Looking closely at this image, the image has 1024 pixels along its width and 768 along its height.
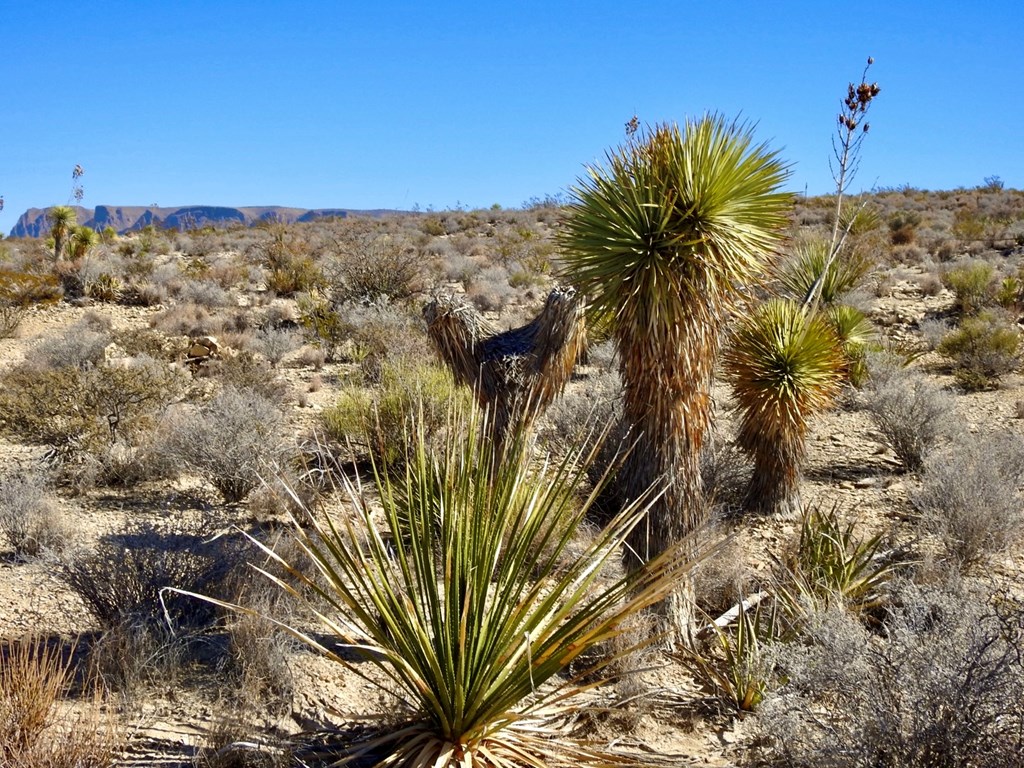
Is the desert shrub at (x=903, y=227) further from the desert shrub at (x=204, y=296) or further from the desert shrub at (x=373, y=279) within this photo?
the desert shrub at (x=204, y=296)

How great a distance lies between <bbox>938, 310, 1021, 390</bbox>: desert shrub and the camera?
11078 mm

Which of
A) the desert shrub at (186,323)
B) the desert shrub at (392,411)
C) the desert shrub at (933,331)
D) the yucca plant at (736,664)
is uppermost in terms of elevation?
the desert shrub at (933,331)

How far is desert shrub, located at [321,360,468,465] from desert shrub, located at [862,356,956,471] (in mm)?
4909

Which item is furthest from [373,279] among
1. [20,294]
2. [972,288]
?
[972,288]

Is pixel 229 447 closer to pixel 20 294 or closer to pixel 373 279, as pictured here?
pixel 373 279

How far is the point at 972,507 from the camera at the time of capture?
6.16 m

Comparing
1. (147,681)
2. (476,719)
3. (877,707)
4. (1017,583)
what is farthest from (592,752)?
(1017,583)

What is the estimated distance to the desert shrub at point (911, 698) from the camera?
302 centimetres

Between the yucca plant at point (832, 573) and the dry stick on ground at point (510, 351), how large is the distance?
7.21ft

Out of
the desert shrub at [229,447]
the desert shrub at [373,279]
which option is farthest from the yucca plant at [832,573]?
the desert shrub at [373,279]

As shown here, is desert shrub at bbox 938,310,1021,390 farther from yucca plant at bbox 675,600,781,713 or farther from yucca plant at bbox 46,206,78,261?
yucca plant at bbox 46,206,78,261

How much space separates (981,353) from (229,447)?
10647 mm

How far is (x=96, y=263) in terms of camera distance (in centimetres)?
1769

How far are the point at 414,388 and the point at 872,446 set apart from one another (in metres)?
5.48
